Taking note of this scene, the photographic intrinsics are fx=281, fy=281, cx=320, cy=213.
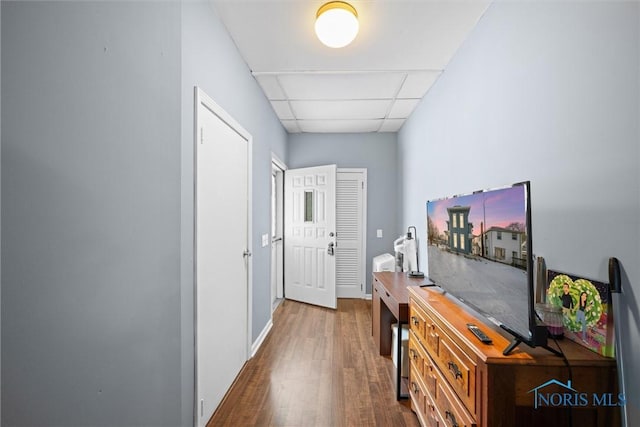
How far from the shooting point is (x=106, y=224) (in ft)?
3.23

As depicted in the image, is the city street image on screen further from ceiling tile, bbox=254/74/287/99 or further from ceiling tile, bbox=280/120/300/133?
ceiling tile, bbox=280/120/300/133

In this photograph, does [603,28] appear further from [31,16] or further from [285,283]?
[285,283]

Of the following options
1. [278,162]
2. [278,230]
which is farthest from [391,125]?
[278,230]

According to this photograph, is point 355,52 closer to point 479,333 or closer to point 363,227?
point 479,333

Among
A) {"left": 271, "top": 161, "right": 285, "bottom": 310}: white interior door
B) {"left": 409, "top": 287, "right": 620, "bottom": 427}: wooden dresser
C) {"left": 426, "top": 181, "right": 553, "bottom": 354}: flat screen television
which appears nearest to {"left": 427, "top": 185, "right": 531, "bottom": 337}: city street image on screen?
{"left": 426, "top": 181, "right": 553, "bottom": 354}: flat screen television

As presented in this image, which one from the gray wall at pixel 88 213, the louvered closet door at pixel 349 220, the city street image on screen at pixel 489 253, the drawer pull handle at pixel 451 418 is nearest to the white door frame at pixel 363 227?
the louvered closet door at pixel 349 220

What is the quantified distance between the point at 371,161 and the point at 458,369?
3607mm

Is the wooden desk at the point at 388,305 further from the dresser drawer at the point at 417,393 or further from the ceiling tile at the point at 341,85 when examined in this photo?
the ceiling tile at the point at 341,85

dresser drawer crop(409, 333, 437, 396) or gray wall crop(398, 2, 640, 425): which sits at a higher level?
gray wall crop(398, 2, 640, 425)

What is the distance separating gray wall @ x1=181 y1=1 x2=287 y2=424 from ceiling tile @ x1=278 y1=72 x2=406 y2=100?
1.20 feet

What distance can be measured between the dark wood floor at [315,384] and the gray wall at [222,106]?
35 centimetres

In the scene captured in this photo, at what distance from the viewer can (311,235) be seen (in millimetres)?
4129

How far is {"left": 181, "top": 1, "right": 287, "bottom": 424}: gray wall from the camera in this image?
1.49 meters

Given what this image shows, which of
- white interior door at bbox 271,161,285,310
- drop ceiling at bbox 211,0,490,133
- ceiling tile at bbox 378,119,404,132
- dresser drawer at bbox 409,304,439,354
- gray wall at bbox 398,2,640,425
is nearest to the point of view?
gray wall at bbox 398,2,640,425
